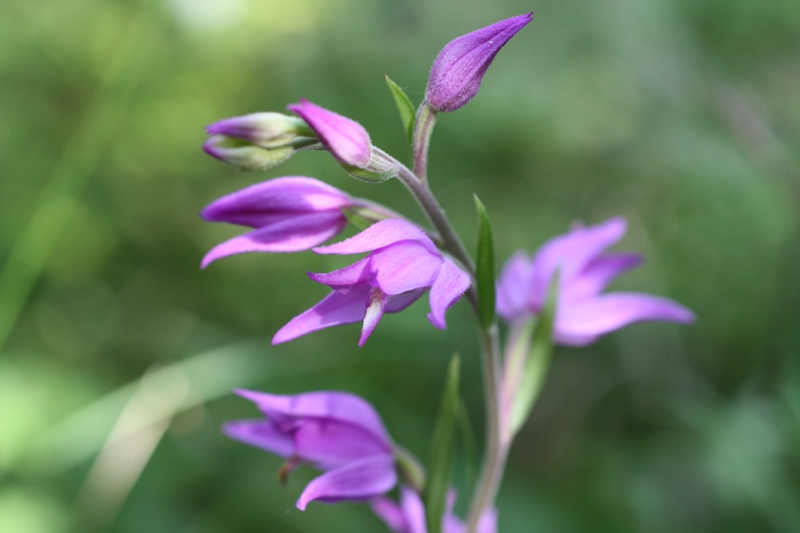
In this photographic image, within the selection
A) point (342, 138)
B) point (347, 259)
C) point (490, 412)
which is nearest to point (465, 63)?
point (342, 138)

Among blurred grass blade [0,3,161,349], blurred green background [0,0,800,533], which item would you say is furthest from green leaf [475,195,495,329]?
blurred grass blade [0,3,161,349]

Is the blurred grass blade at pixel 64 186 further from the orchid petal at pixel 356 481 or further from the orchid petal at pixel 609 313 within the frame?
the orchid petal at pixel 609 313

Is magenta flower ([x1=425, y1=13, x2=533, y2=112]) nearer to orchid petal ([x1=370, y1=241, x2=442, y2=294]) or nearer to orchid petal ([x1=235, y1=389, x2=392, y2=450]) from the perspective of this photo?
A: orchid petal ([x1=370, y1=241, x2=442, y2=294])

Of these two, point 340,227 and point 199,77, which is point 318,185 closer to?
point 340,227

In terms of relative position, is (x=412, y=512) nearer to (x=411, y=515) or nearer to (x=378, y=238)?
(x=411, y=515)

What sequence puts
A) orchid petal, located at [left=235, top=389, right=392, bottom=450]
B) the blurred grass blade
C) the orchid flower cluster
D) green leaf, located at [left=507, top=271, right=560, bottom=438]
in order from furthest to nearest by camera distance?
the blurred grass blade < green leaf, located at [left=507, top=271, right=560, bottom=438] < orchid petal, located at [left=235, top=389, right=392, bottom=450] < the orchid flower cluster

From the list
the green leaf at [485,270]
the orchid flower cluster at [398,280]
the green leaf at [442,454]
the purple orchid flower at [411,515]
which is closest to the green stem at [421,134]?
the orchid flower cluster at [398,280]
